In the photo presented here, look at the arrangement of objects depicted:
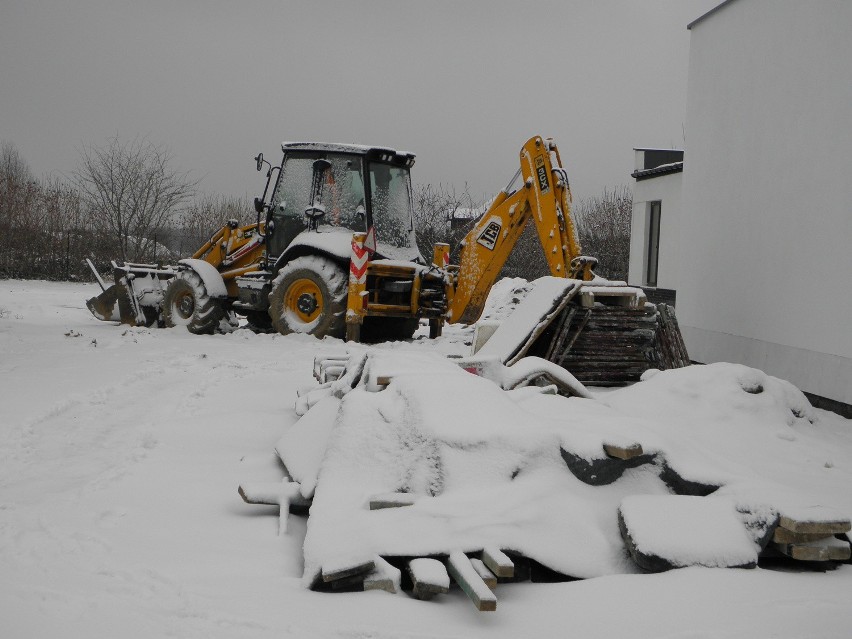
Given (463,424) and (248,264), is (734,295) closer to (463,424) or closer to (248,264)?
(463,424)

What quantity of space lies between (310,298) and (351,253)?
93 centimetres

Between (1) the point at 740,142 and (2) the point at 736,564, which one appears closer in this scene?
(2) the point at 736,564

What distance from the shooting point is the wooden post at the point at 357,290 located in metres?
11.2

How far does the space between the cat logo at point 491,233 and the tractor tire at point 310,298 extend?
2034 millimetres

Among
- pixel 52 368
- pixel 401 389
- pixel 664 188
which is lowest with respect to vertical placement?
pixel 52 368

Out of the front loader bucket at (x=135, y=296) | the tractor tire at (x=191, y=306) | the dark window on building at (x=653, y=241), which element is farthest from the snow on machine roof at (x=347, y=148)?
the dark window on building at (x=653, y=241)

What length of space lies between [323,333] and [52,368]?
3929 mm

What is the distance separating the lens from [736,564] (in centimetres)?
359

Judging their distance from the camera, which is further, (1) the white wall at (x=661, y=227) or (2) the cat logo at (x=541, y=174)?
(1) the white wall at (x=661, y=227)

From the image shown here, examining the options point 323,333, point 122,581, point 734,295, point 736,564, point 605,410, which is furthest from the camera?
point 323,333

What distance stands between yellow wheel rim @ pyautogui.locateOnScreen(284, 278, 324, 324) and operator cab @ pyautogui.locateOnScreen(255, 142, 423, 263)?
640mm

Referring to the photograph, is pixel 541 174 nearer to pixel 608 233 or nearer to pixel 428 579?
pixel 428 579

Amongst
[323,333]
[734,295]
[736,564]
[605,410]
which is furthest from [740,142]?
[736,564]

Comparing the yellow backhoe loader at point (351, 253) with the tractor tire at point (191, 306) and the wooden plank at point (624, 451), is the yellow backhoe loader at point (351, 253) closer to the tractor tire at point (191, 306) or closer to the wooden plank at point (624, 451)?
the tractor tire at point (191, 306)
